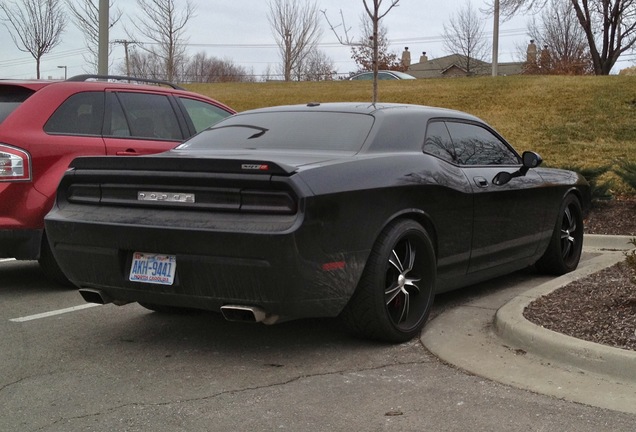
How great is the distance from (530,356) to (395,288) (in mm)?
891

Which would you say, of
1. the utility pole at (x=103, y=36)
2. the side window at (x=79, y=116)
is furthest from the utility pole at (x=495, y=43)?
the side window at (x=79, y=116)

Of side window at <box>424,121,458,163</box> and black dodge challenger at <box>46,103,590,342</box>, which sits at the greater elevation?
side window at <box>424,121,458,163</box>

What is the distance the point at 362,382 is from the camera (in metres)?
4.22

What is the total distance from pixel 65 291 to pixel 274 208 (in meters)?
3.26

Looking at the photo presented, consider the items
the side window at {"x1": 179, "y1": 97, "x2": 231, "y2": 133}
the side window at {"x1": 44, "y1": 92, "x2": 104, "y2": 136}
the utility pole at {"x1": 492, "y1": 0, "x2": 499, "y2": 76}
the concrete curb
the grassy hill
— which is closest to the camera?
the concrete curb

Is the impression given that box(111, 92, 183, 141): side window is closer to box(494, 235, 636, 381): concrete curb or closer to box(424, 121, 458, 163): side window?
box(424, 121, 458, 163): side window

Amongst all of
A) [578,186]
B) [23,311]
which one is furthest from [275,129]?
[578,186]

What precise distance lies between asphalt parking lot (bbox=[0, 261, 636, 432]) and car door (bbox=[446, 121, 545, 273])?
131 cm

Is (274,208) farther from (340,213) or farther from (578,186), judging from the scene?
(578,186)

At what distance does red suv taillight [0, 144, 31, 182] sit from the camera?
612 cm

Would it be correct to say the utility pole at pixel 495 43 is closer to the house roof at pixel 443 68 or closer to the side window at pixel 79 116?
the side window at pixel 79 116

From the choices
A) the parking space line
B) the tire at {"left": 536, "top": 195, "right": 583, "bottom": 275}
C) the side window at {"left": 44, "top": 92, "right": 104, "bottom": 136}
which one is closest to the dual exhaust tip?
the parking space line

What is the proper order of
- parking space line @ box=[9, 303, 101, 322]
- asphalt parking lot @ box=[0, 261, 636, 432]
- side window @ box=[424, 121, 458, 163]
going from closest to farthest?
asphalt parking lot @ box=[0, 261, 636, 432] < side window @ box=[424, 121, 458, 163] < parking space line @ box=[9, 303, 101, 322]

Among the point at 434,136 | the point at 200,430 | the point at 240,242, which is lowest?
the point at 200,430
